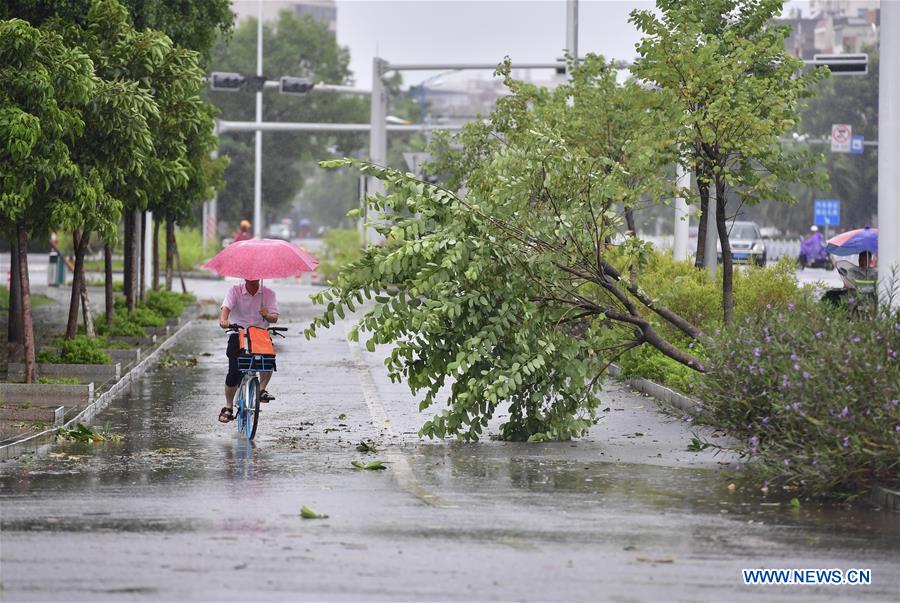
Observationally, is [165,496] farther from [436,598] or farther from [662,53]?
[662,53]

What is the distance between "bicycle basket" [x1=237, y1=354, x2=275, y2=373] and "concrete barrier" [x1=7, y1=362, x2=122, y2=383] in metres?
4.69

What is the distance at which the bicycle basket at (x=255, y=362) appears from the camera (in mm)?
14273

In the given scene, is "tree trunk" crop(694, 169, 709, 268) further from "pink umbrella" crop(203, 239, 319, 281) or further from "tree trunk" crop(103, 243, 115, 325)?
"tree trunk" crop(103, 243, 115, 325)

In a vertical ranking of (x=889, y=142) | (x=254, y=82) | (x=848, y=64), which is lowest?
(x=889, y=142)

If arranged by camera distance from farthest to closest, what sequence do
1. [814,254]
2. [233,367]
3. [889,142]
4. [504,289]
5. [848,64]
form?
[814,254], [848,64], [889,142], [233,367], [504,289]

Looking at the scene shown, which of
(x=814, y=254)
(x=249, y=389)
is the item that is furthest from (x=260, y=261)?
(x=814, y=254)

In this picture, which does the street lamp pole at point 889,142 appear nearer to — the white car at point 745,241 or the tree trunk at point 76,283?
the tree trunk at point 76,283

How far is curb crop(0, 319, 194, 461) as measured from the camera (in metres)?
12.9

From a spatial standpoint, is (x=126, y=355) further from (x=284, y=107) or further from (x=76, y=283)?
(x=284, y=107)

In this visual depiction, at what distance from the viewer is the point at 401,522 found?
9602mm

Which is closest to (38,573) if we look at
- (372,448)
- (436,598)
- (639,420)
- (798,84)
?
(436,598)

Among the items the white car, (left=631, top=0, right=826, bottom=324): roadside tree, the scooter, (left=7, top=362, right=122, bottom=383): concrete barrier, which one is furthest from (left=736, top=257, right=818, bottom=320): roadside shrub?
the scooter

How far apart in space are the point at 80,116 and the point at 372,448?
6102 mm

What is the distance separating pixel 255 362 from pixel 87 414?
7.60 ft
